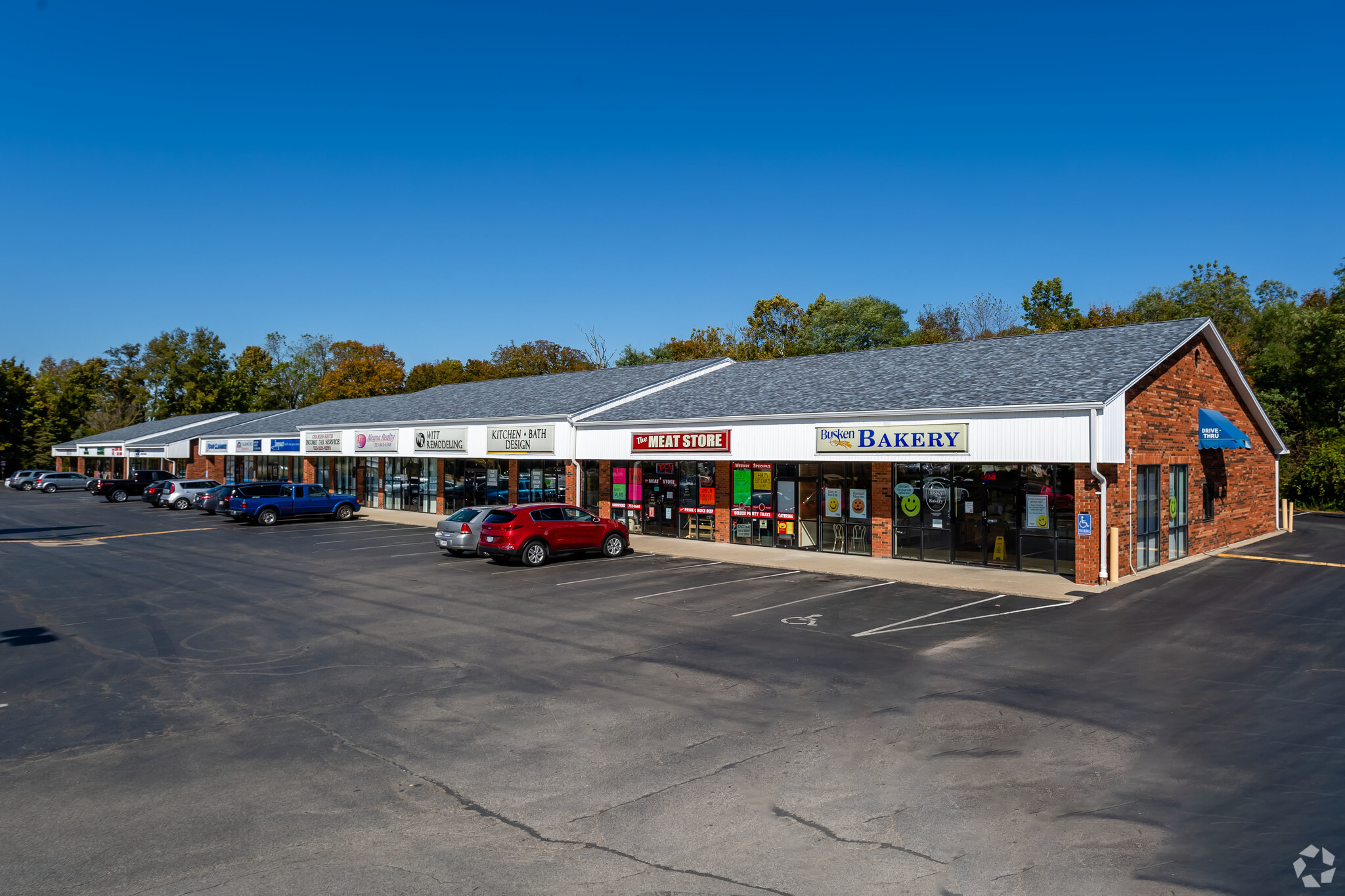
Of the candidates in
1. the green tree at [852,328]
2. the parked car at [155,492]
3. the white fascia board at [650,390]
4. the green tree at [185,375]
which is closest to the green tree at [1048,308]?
the green tree at [852,328]

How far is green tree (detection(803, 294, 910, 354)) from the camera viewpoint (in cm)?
6375

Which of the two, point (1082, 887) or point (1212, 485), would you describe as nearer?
point (1082, 887)

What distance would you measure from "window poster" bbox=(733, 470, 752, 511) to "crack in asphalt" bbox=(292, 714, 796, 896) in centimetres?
1806

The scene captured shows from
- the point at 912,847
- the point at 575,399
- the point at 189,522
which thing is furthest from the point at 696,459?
the point at 189,522

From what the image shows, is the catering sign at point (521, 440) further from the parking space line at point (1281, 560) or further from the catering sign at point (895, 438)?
the parking space line at point (1281, 560)

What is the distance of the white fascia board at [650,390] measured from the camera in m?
30.0

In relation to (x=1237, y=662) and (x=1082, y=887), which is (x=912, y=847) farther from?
(x=1237, y=662)

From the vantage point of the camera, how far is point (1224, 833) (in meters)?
6.21

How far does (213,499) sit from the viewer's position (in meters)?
39.4

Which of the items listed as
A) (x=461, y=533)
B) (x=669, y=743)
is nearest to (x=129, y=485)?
(x=461, y=533)

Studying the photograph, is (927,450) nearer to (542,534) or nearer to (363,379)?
(542,534)

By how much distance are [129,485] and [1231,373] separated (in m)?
56.7

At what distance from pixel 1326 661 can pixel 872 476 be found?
12.2 metres

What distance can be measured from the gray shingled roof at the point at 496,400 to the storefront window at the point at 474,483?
212 centimetres
